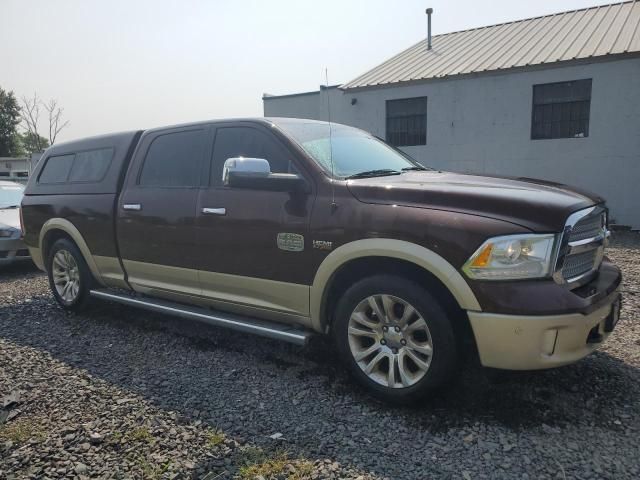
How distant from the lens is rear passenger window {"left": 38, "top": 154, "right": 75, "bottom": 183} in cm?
562

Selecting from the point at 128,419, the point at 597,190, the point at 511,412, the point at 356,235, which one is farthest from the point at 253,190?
the point at 597,190

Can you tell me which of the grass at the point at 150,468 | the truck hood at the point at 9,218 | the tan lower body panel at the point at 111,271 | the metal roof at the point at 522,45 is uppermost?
the metal roof at the point at 522,45

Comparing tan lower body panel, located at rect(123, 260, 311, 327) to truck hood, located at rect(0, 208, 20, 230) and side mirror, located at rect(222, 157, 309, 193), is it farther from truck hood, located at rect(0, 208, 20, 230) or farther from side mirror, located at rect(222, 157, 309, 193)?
truck hood, located at rect(0, 208, 20, 230)

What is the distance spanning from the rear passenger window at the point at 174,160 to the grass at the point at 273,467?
91.9 inches

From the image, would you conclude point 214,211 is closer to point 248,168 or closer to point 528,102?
point 248,168

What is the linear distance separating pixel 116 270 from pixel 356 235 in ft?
9.29

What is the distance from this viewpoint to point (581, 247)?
3.05m

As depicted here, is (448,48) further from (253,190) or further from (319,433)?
(319,433)

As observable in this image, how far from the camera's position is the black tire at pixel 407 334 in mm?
2947

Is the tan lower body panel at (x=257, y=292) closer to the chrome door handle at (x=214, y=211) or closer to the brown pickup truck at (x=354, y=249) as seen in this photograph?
the brown pickup truck at (x=354, y=249)

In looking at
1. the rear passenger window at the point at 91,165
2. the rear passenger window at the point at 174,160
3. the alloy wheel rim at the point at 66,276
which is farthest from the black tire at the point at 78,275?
the rear passenger window at the point at 174,160

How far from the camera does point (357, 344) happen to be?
332 cm

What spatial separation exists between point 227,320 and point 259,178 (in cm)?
117

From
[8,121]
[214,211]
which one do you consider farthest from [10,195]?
[8,121]
